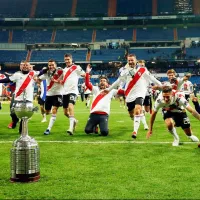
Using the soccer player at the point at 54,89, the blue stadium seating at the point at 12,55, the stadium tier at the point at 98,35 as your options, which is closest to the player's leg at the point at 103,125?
the soccer player at the point at 54,89

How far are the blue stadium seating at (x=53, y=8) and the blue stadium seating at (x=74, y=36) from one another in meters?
3.06

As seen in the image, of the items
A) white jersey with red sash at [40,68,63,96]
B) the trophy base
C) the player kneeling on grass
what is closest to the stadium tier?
white jersey with red sash at [40,68,63,96]

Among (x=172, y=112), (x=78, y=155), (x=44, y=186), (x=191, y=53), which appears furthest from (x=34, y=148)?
(x=191, y=53)

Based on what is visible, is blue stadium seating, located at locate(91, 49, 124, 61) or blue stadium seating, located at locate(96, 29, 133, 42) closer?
blue stadium seating, located at locate(91, 49, 124, 61)

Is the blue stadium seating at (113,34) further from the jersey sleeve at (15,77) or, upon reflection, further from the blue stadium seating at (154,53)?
the jersey sleeve at (15,77)

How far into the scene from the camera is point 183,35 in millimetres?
59094

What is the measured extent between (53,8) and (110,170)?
6010 centimetres

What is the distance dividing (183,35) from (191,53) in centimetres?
443

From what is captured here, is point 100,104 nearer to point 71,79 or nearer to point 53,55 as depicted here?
point 71,79

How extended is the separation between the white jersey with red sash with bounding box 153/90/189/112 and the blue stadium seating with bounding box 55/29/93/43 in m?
53.3

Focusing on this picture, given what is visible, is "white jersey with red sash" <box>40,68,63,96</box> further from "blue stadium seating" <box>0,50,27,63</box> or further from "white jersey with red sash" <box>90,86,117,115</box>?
"blue stadium seating" <box>0,50,27,63</box>

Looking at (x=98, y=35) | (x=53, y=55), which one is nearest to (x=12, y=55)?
(x=53, y=55)

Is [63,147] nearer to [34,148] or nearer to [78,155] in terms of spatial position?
[78,155]

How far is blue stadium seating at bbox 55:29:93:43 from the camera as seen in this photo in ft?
197
